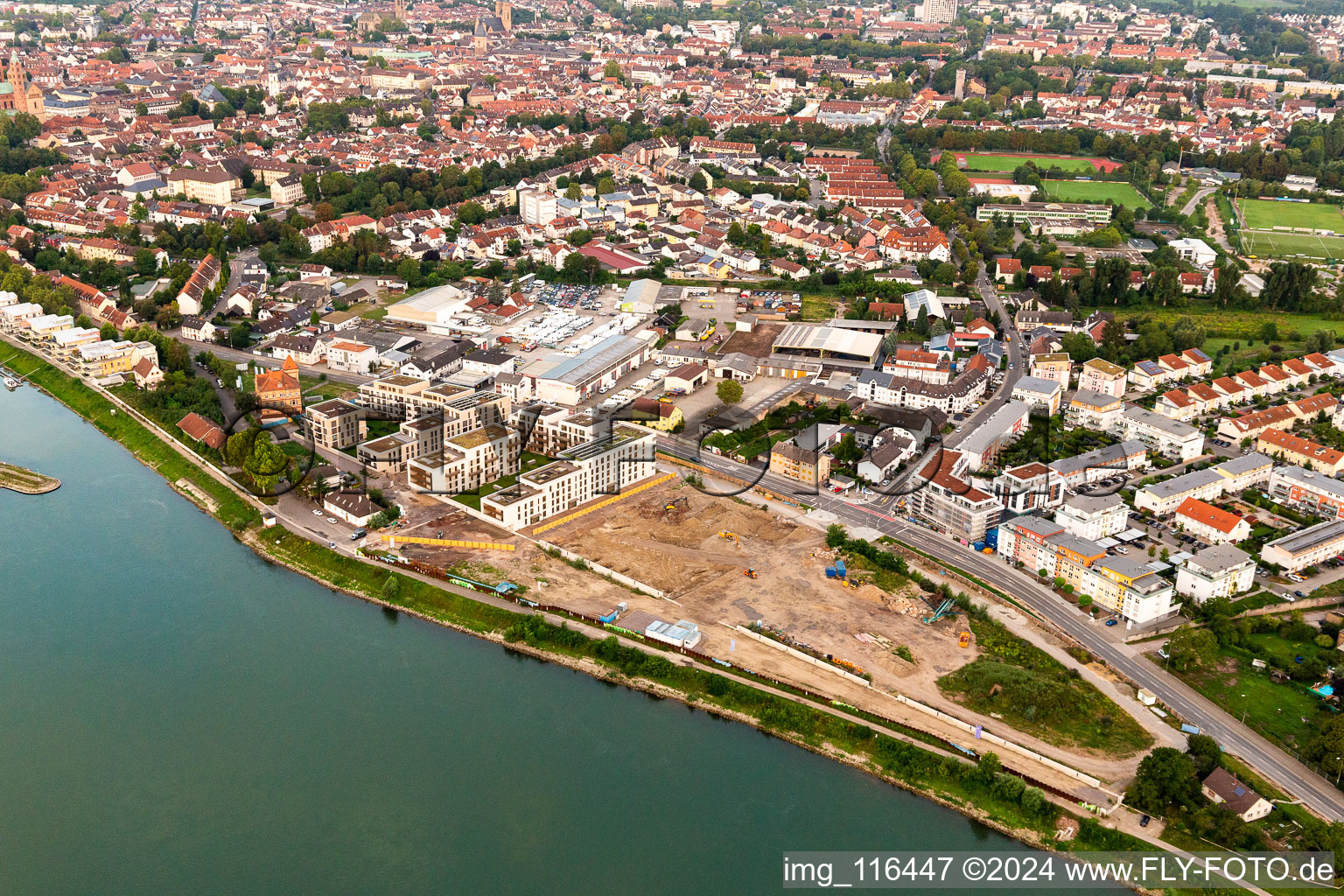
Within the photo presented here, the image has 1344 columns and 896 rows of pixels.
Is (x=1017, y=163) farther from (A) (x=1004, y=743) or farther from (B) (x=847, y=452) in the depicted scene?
(A) (x=1004, y=743)

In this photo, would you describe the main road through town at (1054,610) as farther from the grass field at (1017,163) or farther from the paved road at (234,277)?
the grass field at (1017,163)

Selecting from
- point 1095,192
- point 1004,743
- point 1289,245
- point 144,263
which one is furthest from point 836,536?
point 1095,192

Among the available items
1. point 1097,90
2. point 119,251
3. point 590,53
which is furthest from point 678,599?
point 590,53

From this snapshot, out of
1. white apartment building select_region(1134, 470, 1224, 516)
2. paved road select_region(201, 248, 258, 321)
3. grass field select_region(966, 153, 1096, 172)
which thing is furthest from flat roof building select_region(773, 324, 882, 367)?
grass field select_region(966, 153, 1096, 172)

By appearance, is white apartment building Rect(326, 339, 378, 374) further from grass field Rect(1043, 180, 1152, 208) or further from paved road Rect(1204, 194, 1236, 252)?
grass field Rect(1043, 180, 1152, 208)

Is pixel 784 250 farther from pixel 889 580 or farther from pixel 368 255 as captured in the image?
pixel 889 580
